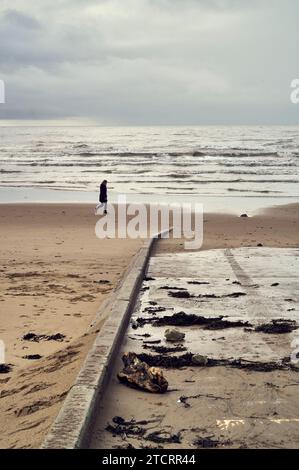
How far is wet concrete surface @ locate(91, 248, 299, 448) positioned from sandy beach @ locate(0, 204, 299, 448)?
580mm

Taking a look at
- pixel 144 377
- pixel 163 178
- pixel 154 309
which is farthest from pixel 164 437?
pixel 163 178

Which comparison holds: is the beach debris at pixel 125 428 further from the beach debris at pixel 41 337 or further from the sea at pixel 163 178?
the sea at pixel 163 178

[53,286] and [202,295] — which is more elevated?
[202,295]

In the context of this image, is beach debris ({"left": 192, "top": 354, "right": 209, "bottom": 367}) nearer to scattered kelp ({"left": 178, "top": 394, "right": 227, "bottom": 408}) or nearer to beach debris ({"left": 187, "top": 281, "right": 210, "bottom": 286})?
scattered kelp ({"left": 178, "top": 394, "right": 227, "bottom": 408})

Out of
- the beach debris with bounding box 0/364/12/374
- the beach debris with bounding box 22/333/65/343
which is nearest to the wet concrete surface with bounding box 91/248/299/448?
the beach debris with bounding box 22/333/65/343

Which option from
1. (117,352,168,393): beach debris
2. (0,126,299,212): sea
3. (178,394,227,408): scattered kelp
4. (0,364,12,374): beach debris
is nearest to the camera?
(178,394,227,408): scattered kelp

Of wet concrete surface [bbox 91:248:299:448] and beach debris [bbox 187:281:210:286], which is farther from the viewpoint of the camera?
beach debris [bbox 187:281:210:286]

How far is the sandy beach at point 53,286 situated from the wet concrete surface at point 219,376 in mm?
580

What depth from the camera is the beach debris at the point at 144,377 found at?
4578mm

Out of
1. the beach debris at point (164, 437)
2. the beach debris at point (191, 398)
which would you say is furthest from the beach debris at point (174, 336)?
the beach debris at point (164, 437)

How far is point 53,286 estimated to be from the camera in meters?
9.47

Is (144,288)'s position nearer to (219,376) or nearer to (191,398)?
(219,376)

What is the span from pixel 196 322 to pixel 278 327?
0.87m

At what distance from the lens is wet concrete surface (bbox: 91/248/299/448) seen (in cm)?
390
